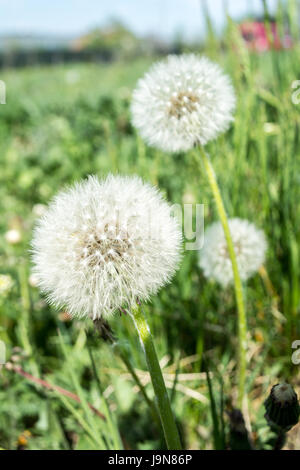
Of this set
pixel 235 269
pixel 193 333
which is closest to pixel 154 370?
pixel 235 269

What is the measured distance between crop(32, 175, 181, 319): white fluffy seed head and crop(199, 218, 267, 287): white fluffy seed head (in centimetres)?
52

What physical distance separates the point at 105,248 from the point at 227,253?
Result: 0.60m

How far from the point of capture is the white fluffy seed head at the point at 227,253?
1234 millimetres

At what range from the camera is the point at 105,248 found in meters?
0.71

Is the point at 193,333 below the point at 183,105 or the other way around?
below

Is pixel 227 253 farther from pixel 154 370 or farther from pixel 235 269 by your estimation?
pixel 154 370

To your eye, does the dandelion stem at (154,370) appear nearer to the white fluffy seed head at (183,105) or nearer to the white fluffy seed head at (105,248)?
the white fluffy seed head at (105,248)

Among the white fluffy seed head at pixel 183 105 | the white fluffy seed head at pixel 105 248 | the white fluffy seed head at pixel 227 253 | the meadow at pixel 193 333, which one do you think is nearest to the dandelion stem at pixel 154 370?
the white fluffy seed head at pixel 105 248

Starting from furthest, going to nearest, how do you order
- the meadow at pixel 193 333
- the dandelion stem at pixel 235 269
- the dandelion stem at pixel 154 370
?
1. the meadow at pixel 193 333
2. the dandelion stem at pixel 235 269
3. the dandelion stem at pixel 154 370

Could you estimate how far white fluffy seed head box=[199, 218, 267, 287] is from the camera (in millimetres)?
1234

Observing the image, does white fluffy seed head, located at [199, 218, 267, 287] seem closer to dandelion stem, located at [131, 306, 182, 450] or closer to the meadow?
the meadow

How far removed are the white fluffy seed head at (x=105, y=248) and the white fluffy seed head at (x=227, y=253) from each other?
0.52 m

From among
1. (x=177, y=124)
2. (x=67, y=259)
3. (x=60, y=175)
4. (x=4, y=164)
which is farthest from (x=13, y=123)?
(x=67, y=259)

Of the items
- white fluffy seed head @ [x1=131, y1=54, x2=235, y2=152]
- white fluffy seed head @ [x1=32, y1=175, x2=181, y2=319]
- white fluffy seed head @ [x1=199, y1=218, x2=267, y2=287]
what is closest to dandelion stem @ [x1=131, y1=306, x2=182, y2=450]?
white fluffy seed head @ [x1=32, y1=175, x2=181, y2=319]
